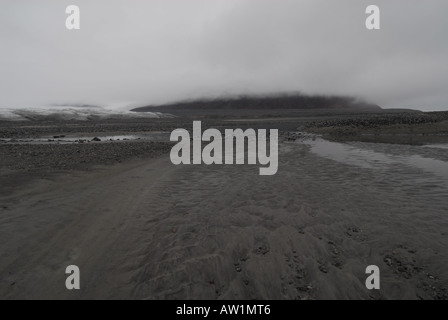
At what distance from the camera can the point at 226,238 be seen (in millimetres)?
6875

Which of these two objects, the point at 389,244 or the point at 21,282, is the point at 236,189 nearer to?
the point at 389,244

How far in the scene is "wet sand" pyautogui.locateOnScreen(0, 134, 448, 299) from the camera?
5.05 meters

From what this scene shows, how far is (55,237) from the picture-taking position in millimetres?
6801

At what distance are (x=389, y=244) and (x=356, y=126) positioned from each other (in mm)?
36316

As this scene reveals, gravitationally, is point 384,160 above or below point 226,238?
above

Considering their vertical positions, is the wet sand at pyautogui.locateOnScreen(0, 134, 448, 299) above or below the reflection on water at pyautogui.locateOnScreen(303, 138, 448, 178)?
below

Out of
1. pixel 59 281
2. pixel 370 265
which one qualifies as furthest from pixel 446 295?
pixel 59 281

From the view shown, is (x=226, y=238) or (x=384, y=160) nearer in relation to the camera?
(x=226, y=238)

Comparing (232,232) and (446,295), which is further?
(232,232)

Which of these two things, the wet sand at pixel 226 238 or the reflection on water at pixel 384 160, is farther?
the reflection on water at pixel 384 160

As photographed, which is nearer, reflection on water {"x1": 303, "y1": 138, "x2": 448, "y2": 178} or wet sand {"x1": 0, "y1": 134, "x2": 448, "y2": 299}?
wet sand {"x1": 0, "y1": 134, "x2": 448, "y2": 299}

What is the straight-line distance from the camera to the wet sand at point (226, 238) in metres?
5.05

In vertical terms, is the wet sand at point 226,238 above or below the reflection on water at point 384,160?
below
